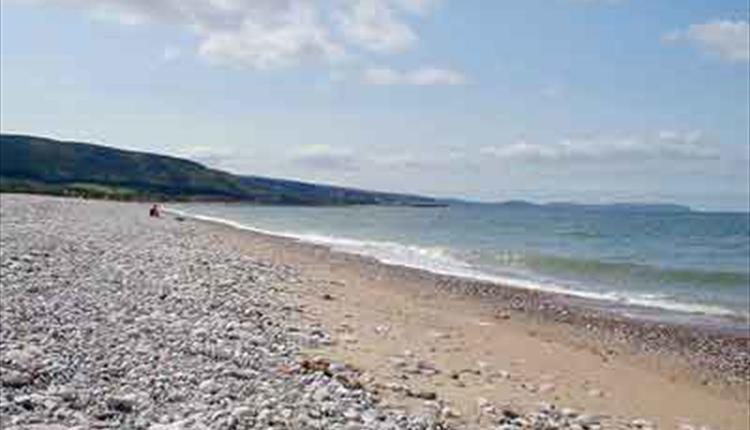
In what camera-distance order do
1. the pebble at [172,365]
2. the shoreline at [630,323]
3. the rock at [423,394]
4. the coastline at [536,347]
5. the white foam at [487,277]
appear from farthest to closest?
1. the white foam at [487,277]
2. the shoreline at [630,323]
3. the coastline at [536,347]
4. the rock at [423,394]
5. the pebble at [172,365]

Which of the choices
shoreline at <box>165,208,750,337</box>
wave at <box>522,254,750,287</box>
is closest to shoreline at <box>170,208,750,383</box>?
shoreline at <box>165,208,750,337</box>

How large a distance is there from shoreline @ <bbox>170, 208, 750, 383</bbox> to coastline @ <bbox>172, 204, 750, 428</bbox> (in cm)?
5

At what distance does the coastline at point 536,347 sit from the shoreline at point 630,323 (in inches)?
1.8

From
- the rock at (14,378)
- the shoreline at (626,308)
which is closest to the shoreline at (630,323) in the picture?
the shoreline at (626,308)

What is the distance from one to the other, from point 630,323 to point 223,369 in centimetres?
1606

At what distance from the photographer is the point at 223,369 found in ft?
38.9

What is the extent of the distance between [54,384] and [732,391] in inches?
449

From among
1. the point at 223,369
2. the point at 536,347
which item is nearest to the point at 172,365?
the point at 223,369

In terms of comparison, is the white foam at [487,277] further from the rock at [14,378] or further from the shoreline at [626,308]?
the rock at [14,378]

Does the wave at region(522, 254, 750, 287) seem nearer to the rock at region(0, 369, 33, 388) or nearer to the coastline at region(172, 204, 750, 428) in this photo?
the coastline at region(172, 204, 750, 428)

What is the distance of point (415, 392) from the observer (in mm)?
12148

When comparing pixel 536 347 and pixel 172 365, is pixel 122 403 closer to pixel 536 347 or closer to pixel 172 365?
pixel 172 365

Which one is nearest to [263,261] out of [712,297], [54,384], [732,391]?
[712,297]

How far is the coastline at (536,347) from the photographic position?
13734 mm
